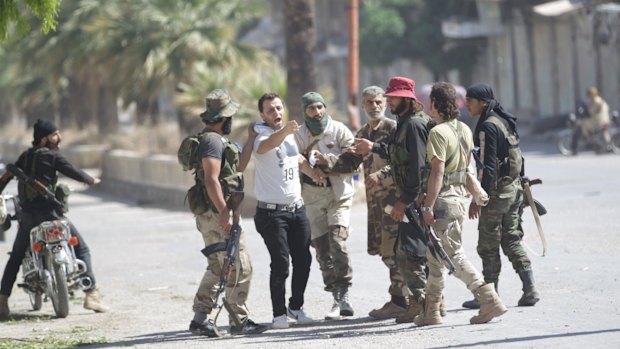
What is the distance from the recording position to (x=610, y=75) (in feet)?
118

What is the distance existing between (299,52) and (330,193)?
1227 cm

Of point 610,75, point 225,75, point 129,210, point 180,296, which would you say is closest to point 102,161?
point 225,75

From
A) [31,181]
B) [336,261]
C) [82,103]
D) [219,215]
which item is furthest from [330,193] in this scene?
[82,103]

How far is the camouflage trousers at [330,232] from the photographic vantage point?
9906 mm

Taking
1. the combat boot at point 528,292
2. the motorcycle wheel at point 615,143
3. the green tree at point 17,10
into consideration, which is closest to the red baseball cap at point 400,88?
the combat boot at point 528,292

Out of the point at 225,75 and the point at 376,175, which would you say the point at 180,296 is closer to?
the point at 376,175

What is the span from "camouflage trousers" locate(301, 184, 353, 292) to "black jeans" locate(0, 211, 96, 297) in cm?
243

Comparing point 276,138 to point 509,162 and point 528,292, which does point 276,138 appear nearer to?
point 509,162

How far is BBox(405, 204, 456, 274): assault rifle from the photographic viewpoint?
29.2 feet

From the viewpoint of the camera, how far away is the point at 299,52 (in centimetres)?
2211

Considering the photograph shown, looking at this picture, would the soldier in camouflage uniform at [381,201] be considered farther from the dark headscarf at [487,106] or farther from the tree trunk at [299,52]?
the tree trunk at [299,52]

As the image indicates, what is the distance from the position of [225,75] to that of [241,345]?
1942cm

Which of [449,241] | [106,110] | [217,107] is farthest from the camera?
[106,110]

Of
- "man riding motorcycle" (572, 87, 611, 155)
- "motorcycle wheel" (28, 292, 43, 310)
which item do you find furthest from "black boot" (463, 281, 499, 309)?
"man riding motorcycle" (572, 87, 611, 155)
